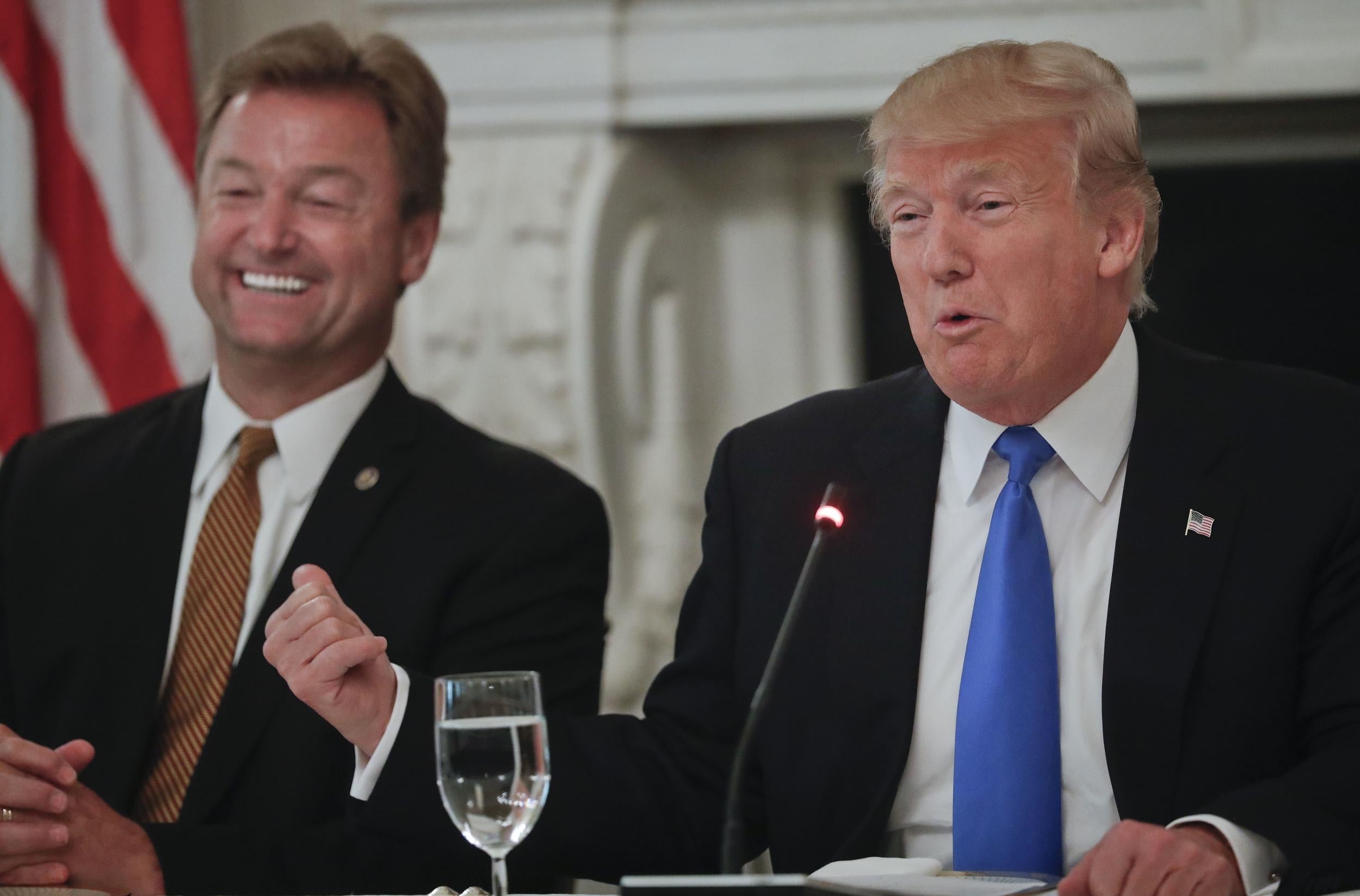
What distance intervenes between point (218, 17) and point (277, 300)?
3.95 ft

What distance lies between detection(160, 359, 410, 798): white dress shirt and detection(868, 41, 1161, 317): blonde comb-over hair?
1.00 m

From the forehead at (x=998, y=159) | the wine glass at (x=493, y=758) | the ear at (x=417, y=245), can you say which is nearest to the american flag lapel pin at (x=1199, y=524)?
the forehead at (x=998, y=159)

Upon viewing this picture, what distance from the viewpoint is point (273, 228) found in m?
2.49

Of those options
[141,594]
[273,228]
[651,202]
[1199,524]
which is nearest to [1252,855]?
[1199,524]

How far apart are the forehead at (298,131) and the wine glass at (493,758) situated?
1355 millimetres

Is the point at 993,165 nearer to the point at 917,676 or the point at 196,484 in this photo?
the point at 917,676

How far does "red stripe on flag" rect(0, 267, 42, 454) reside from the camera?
9.74ft

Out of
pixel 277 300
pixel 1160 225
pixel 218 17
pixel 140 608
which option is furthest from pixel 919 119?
pixel 218 17

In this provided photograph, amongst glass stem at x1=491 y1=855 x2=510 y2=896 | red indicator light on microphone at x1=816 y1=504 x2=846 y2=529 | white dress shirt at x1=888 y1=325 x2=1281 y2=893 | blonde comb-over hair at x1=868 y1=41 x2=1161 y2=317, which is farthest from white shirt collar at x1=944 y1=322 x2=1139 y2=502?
glass stem at x1=491 y1=855 x2=510 y2=896

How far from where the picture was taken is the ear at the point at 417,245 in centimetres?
267

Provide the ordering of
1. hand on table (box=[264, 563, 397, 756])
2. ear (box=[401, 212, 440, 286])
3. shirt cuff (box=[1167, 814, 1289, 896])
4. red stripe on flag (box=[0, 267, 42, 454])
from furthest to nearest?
1. red stripe on flag (box=[0, 267, 42, 454])
2. ear (box=[401, 212, 440, 286])
3. hand on table (box=[264, 563, 397, 756])
4. shirt cuff (box=[1167, 814, 1289, 896])

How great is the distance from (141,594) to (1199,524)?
1.46 meters

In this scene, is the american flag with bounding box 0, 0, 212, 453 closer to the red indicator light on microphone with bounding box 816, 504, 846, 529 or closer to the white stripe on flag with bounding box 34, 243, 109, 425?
the white stripe on flag with bounding box 34, 243, 109, 425

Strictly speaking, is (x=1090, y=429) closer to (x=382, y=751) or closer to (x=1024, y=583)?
(x=1024, y=583)
